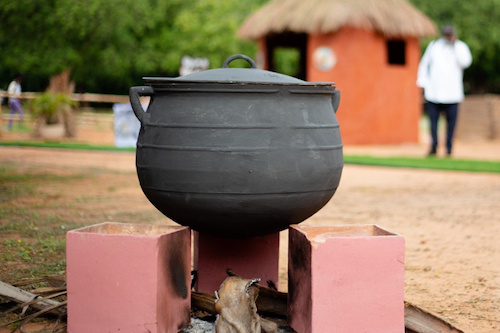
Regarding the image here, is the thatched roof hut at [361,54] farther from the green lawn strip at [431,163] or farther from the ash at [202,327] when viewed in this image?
the ash at [202,327]

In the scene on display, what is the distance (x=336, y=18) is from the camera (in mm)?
13898

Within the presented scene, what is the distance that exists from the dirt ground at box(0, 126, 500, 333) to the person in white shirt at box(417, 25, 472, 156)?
2060mm

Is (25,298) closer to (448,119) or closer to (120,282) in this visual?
(120,282)

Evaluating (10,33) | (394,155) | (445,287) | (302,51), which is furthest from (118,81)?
(445,287)

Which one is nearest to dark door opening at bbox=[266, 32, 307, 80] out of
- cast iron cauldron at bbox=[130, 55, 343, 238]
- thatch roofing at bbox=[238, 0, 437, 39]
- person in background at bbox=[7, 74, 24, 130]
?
thatch roofing at bbox=[238, 0, 437, 39]

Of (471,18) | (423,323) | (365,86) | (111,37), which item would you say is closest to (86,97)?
(111,37)

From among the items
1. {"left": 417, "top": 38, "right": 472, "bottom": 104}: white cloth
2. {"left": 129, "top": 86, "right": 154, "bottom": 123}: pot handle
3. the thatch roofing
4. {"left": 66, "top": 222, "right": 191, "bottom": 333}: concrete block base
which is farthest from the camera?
the thatch roofing

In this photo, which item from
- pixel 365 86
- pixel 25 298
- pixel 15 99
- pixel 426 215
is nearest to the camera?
pixel 25 298

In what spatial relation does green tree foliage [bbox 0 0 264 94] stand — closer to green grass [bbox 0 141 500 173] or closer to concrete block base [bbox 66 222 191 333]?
green grass [bbox 0 141 500 173]

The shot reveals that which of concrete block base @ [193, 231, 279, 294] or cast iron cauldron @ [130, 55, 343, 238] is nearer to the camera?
cast iron cauldron @ [130, 55, 343, 238]

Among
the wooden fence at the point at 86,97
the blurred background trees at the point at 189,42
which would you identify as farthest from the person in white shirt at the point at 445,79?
the wooden fence at the point at 86,97

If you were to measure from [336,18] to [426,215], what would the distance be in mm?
8502

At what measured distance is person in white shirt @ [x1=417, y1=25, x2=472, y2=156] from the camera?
36.9 ft

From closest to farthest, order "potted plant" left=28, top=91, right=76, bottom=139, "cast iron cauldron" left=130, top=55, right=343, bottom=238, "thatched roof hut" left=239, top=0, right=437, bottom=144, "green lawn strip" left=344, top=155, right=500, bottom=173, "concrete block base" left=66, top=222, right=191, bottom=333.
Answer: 1. "concrete block base" left=66, top=222, right=191, bottom=333
2. "cast iron cauldron" left=130, top=55, right=343, bottom=238
3. "green lawn strip" left=344, top=155, right=500, bottom=173
4. "thatched roof hut" left=239, top=0, right=437, bottom=144
5. "potted plant" left=28, top=91, right=76, bottom=139
